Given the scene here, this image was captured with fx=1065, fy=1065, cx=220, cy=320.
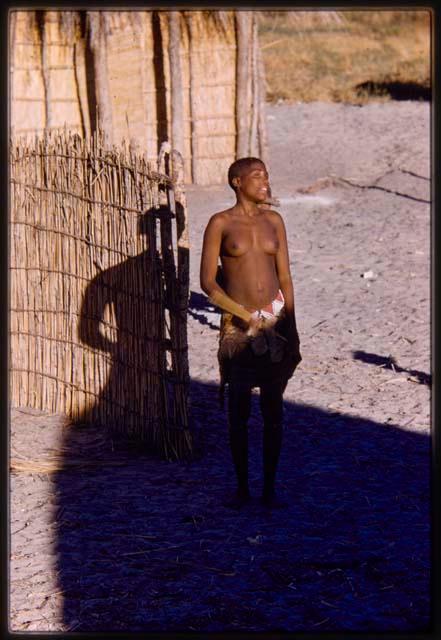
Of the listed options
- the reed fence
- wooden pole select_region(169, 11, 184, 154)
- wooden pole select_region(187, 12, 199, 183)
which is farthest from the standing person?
wooden pole select_region(187, 12, 199, 183)

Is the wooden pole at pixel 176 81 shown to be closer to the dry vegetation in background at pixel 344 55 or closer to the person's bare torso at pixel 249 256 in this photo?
the dry vegetation in background at pixel 344 55

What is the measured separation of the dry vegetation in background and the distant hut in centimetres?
312

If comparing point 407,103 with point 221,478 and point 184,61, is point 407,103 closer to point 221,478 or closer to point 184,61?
point 184,61

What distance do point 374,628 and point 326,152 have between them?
13.1m

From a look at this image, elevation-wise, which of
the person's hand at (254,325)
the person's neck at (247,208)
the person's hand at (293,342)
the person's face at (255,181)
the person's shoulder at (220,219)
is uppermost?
the person's face at (255,181)

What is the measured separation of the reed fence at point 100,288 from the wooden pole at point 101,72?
6650 mm

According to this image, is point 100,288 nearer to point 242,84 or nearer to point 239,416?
point 239,416

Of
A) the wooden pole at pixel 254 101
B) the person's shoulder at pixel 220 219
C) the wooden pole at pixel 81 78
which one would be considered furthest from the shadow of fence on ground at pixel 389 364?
the wooden pole at pixel 81 78

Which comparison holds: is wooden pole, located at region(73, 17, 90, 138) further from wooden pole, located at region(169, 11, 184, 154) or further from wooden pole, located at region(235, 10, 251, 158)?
wooden pole, located at region(235, 10, 251, 158)

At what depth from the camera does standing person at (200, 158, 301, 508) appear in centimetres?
476

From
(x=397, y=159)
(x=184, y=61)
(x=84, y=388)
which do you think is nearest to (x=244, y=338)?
(x=84, y=388)

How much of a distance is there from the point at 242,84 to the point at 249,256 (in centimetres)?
970

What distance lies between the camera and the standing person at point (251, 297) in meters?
4.76

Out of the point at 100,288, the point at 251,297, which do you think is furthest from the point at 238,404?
the point at 100,288
